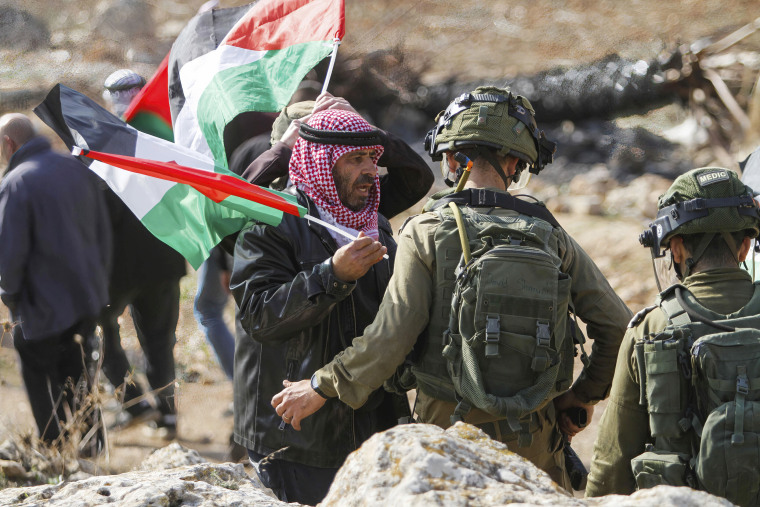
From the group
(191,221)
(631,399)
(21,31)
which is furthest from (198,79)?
(21,31)

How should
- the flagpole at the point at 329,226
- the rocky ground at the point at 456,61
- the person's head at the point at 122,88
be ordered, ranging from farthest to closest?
the rocky ground at the point at 456,61, the person's head at the point at 122,88, the flagpole at the point at 329,226

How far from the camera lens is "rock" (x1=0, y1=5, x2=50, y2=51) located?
10398 millimetres

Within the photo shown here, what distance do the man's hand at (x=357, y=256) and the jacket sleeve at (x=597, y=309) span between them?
66 centimetres

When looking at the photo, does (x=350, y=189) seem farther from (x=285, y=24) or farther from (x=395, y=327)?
(x=285, y=24)

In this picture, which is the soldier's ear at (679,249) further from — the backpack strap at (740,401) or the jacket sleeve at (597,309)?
the jacket sleeve at (597,309)

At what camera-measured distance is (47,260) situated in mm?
5703

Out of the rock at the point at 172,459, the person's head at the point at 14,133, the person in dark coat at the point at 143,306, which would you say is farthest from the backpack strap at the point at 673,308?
the person's head at the point at 14,133

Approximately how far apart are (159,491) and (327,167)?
1.74 metres

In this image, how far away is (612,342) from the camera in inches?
125

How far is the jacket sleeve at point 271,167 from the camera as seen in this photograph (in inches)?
157

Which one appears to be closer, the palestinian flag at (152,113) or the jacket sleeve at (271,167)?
the jacket sleeve at (271,167)

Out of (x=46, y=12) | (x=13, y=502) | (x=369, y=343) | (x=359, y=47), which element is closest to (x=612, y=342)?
(x=369, y=343)

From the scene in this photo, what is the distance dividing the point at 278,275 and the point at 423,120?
626cm

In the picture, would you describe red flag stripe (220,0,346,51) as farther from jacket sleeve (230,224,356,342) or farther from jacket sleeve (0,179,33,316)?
jacket sleeve (0,179,33,316)
